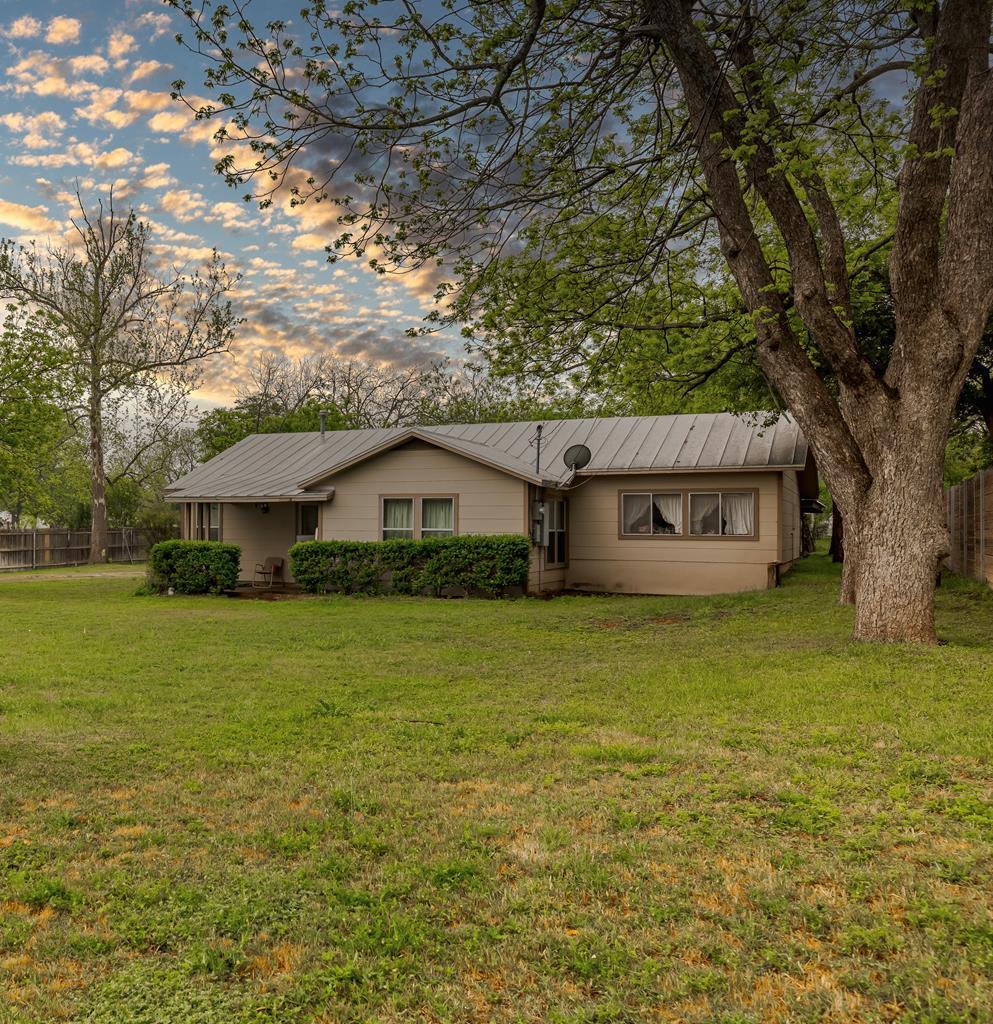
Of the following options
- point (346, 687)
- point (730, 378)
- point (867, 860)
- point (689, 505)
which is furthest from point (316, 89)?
point (689, 505)

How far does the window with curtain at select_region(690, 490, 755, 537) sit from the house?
2 cm

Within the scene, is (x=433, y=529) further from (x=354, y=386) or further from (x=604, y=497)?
(x=354, y=386)

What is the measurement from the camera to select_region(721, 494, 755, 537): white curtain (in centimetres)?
1714

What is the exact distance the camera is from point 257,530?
69.5ft

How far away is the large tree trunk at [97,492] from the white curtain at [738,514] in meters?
25.4

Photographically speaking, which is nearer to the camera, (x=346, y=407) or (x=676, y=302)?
(x=676, y=302)

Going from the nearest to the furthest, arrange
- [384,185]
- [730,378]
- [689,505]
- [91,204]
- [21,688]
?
[21,688]
[384,185]
[730,378]
[689,505]
[91,204]

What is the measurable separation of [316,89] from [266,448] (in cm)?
1758

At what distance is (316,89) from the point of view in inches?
297

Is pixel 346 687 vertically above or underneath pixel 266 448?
underneath

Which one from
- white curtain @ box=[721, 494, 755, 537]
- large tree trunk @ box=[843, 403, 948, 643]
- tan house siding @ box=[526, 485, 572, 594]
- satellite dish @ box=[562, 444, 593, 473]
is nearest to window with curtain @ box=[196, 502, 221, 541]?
tan house siding @ box=[526, 485, 572, 594]

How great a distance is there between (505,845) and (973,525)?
47.4 feet

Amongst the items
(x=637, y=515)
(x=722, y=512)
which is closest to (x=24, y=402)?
(x=637, y=515)

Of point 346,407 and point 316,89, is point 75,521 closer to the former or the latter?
point 346,407
